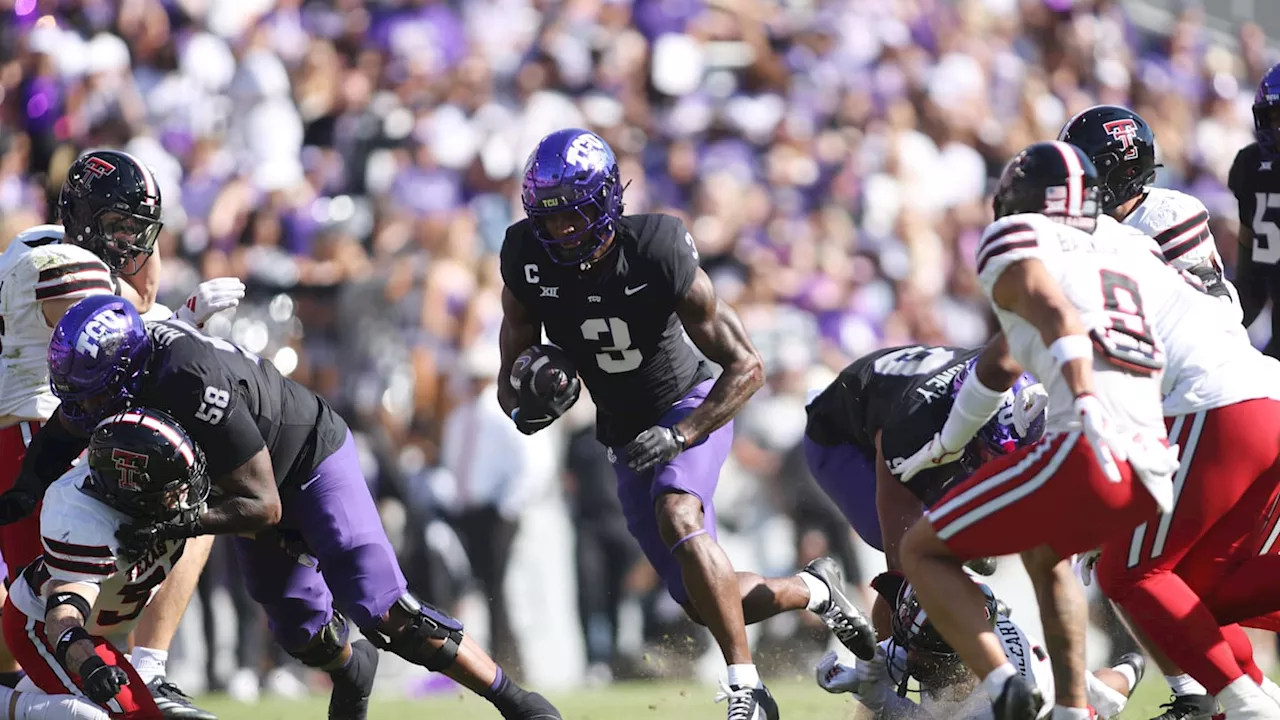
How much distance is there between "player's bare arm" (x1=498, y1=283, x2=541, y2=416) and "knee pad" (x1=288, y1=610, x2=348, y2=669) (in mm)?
1066

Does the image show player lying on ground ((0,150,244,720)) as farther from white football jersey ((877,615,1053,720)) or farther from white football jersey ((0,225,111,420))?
white football jersey ((877,615,1053,720))

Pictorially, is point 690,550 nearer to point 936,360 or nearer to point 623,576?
point 936,360

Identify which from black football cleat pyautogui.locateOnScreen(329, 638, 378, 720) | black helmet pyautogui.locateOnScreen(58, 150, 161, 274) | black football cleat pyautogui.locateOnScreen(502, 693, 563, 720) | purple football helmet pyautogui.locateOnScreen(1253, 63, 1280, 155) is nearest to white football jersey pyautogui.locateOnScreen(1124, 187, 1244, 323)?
purple football helmet pyautogui.locateOnScreen(1253, 63, 1280, 155)

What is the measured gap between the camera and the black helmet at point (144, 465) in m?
5.48

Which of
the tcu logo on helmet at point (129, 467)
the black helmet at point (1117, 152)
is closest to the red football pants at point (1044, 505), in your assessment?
the black helmet at point (1117, 152)

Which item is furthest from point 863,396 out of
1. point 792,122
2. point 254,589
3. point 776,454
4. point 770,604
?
point 792,122

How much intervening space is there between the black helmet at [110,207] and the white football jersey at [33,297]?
10 centimetres

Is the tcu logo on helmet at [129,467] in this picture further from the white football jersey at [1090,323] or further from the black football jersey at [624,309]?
the white football jersey at [1090,323]

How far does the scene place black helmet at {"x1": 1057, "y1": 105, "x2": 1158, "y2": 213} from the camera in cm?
654

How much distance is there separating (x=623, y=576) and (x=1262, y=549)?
4805mm

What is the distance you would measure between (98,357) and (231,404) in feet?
1.52

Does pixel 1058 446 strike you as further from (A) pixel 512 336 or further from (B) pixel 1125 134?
(A) pixel 512 336

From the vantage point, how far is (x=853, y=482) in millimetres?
7227

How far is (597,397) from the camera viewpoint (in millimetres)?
6812
